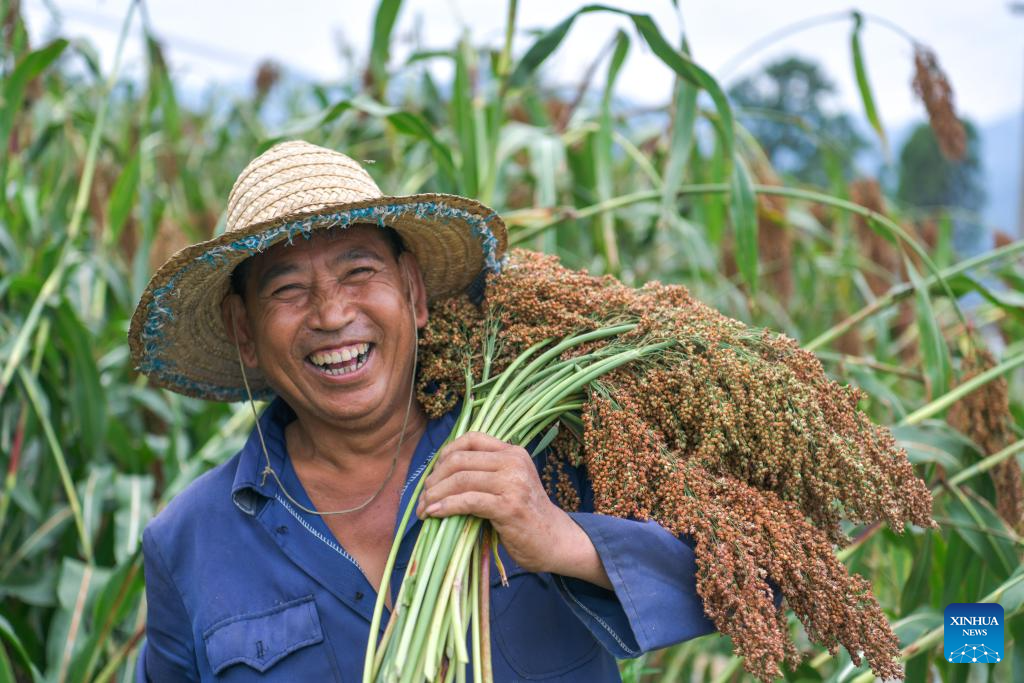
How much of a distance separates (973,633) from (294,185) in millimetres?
1528

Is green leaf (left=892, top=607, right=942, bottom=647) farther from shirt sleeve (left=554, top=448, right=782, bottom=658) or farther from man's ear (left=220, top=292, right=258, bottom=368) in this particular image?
man's ear (left=220, top=292, right=258, bottom=368)

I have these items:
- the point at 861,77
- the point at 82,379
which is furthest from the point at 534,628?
the point at 861,77

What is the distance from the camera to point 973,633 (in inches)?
75.3

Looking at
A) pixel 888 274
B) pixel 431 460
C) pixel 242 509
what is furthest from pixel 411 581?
pixel 888 274

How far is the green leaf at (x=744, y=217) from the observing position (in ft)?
7.25

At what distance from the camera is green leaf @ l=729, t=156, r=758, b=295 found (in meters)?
2.21

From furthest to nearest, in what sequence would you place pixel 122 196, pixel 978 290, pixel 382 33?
pixel 122 196 < pixel 382 33 < pixel 978 290

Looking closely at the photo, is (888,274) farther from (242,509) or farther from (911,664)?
(242,509)

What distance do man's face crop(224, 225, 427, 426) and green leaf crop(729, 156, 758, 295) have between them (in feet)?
2.97

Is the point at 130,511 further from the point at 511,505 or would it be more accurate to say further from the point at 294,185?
the point at 511,505

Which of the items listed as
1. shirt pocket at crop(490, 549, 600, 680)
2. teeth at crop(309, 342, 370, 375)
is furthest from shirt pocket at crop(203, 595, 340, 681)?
teeth at crop(309, 342, 370, 375)

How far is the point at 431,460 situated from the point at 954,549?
130cm

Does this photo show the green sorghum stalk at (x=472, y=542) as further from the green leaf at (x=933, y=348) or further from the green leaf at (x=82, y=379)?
the green leaf at (x=82, y=379)

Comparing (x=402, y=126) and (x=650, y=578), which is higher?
(x=402, y=126)
